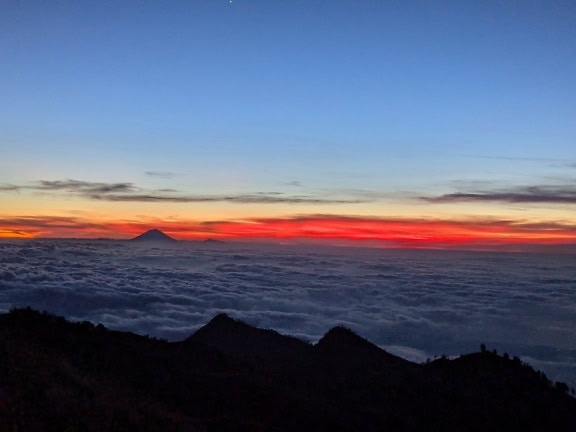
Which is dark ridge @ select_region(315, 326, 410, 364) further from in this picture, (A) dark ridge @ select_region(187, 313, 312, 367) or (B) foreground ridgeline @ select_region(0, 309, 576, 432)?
(A) dark ridge @ select_region(187, 313, 312, 367)

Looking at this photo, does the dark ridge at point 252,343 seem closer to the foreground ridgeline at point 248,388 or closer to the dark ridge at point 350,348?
the foreground ridgeline at point 248,388

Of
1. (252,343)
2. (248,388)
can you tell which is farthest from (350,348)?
(248,388)

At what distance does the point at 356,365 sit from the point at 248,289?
52512 millimetres

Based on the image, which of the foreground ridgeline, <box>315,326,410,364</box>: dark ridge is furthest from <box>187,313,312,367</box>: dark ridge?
<box>315,326,410,364</box>: dark ridge

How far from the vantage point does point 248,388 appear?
46.6ft

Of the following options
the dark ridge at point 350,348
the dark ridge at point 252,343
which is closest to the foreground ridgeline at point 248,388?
the dark ridge at point 350,348

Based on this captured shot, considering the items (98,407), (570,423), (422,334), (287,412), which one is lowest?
(422,334)

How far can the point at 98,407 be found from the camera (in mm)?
9852

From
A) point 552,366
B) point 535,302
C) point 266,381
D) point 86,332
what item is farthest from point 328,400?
point 535,302

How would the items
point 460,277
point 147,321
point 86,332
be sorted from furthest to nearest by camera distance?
point 460,277
point 147,321
point 86,332

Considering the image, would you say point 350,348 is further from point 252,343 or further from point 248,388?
point 248,388

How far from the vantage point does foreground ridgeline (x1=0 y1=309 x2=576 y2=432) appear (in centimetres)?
998

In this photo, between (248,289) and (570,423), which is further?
(248,289)

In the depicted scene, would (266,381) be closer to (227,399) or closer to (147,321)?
(227,399)
